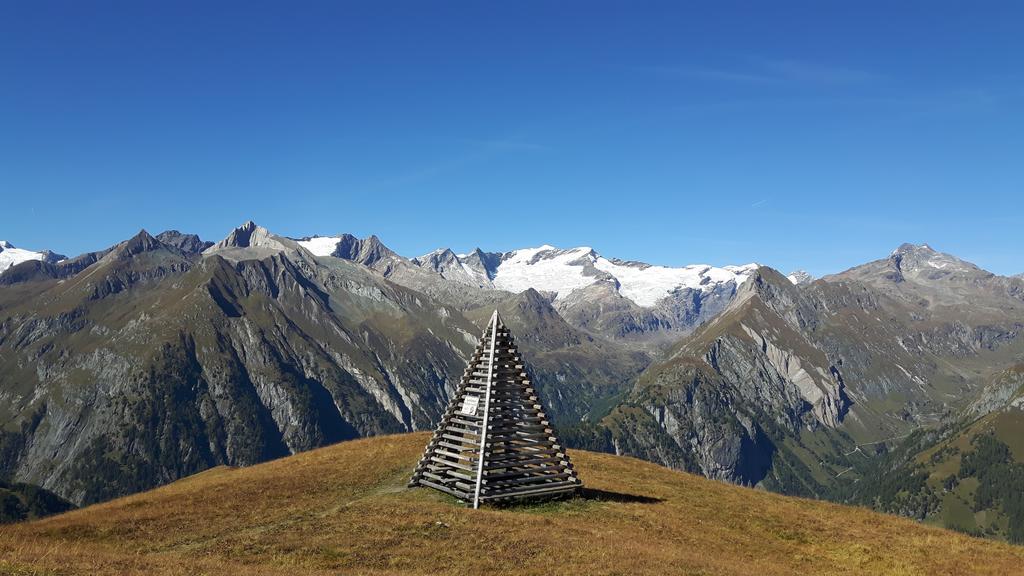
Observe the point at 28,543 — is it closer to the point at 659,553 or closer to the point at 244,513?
the point at 244,513

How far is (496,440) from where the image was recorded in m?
36.5

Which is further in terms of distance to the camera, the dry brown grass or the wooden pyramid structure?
the wooden pyramid structure

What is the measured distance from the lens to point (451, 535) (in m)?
28.7

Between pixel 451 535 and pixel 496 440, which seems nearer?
pixel 451 535

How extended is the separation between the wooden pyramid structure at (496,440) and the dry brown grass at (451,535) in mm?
1455

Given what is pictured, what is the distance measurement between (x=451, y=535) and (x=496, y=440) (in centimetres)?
829

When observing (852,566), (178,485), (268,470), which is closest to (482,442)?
(852,566)

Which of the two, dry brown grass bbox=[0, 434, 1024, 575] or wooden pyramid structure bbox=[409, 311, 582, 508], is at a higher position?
wooden pyramid structure bbox=[409, 311, 582, 508]

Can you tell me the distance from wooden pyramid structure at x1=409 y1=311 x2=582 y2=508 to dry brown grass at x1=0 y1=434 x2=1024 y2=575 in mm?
1455

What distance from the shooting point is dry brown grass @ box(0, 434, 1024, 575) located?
24828 mm

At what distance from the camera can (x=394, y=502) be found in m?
35.6

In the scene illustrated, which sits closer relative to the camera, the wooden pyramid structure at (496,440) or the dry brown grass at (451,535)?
the dry brown grass at (451,535)

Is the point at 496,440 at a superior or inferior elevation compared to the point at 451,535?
superior

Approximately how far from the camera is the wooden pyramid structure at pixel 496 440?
36281 millimetres
